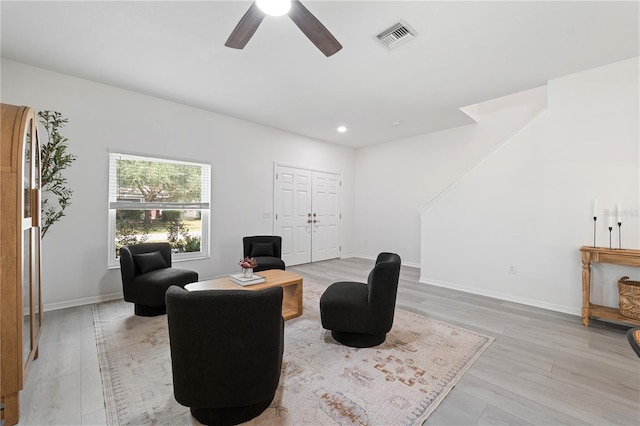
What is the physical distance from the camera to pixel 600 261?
2986 millimetres

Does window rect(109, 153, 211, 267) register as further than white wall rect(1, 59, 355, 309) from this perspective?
Yes

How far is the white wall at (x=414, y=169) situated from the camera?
5.00 metres

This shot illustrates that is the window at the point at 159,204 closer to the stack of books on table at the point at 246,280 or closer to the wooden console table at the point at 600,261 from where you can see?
the stack of books on table at the point at 246,280

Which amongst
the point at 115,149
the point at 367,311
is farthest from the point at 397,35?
the point at 115,149

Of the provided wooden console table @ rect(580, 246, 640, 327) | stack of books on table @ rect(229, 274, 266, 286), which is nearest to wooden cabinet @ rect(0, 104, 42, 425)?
stack of books on table @ rect(229, 274, 266, 286)

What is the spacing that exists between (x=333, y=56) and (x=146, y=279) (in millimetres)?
3252

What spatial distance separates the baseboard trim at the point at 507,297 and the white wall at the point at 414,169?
4.77 feet

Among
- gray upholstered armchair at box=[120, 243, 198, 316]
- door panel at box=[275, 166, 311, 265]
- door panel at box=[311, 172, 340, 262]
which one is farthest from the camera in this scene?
door panel at box=[311, 172, 340, 262]

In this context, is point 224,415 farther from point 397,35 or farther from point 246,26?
point 397,35

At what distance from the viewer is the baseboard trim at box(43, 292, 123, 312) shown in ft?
11.0

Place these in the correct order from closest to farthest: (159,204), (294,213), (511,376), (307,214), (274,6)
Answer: (274,6)
(511,376)
(159,204)
(294,213)
(307,214)

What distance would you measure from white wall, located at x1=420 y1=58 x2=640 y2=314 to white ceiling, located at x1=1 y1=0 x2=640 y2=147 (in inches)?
19.5

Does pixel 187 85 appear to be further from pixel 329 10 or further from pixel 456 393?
pixel 456 393

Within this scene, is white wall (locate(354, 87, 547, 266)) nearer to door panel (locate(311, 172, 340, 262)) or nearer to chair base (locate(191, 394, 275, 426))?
door panel (locate(311, 172, 340, 262))
